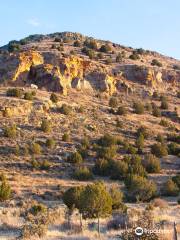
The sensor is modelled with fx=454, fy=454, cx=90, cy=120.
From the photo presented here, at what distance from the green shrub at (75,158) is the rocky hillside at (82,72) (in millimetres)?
16784

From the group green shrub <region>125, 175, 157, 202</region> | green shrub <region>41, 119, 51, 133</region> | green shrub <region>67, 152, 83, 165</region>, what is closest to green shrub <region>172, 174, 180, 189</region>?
green shrub <region>125, 175, 157, 202</region>

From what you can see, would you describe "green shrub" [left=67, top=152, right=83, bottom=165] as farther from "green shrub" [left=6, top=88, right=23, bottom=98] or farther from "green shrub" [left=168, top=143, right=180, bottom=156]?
"green shrub" [left=6, top=88, right=23, bottom=98]

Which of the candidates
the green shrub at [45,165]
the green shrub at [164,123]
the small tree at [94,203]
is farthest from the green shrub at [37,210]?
the green shrub at [164,123]

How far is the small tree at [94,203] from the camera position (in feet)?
72.3

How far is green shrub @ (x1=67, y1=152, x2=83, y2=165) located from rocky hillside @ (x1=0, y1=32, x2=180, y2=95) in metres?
16.8

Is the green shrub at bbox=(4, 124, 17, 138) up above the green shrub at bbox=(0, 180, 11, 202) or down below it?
above

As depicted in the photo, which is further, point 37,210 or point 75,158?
point 75,158

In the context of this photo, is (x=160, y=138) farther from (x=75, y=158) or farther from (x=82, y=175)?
(x=82, y=175)

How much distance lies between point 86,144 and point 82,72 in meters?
20.5

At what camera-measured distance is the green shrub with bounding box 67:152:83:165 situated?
40.0 meters

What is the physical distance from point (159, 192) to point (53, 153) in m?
11.1

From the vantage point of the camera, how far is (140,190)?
109 ft

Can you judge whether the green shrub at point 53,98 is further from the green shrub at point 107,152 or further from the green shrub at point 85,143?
the green shrub at point 107,152

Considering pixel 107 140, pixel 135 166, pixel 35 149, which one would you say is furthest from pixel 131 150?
pixel 35 149
